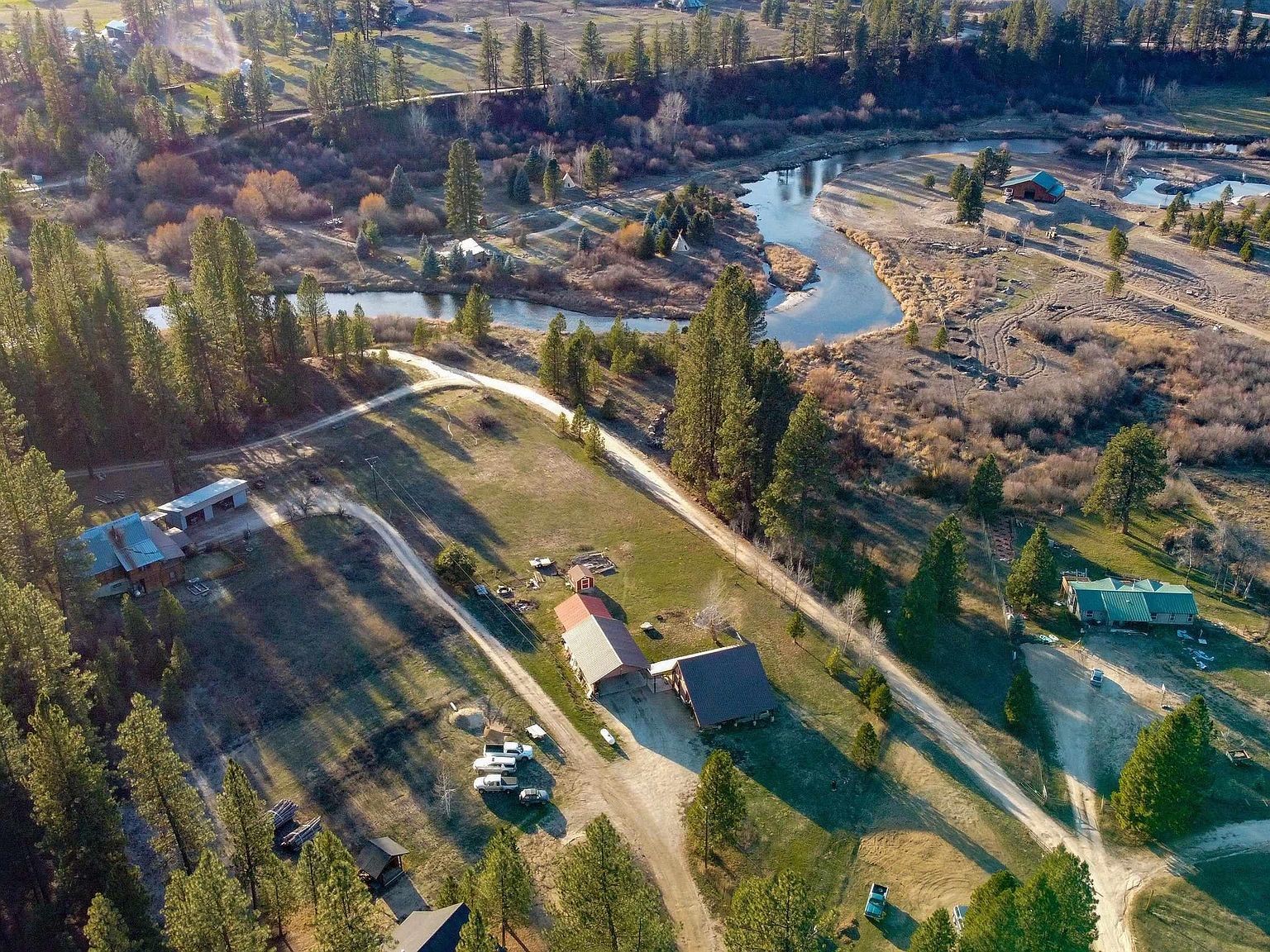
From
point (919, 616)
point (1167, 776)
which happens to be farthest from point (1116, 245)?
point (1167, 776)

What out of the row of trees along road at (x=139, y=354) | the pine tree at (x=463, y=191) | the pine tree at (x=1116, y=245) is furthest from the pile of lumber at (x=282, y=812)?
the pine tree at (x=1116, y=245)

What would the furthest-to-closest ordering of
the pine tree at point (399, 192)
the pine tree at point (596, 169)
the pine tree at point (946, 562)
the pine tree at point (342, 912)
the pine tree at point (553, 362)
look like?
1. the pine tree at point (596, 169)
2. the pine tree at point (399, 192)
3. the pine tree at point (553, 362)
4. the pine tree at point (946, 562)
5. the pine tree at point (342, 912)

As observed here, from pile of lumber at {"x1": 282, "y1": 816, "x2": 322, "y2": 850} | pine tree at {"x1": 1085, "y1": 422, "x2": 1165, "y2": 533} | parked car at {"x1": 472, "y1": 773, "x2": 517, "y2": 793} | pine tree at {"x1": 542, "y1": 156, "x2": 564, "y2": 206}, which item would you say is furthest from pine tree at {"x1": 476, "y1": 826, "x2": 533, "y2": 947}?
pine tree at {"x1": 542, "y1": 156, "x2": 564, "y2": 206}

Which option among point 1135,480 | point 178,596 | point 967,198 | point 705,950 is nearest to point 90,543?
point 178,596

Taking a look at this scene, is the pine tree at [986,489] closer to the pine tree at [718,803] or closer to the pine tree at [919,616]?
the pine tree at [919,616]

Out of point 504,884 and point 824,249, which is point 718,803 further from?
point 824,249
